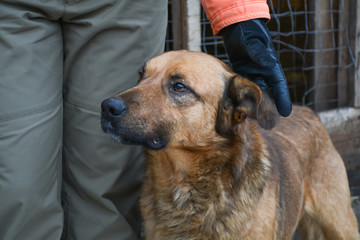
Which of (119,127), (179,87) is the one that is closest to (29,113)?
(119,127)

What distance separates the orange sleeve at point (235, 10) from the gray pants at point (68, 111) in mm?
323

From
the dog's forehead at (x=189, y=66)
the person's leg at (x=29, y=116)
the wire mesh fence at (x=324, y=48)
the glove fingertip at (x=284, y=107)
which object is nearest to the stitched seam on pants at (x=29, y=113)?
the person's leg at (x=29, y=116)

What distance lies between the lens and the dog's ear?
84.5 inches

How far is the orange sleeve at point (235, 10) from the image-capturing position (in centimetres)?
218

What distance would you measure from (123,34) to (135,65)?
0.19 m

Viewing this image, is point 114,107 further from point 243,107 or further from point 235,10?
point 235,10

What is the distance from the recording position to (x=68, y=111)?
2.32 meters

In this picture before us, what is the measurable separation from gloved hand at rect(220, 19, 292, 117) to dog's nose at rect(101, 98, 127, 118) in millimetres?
657

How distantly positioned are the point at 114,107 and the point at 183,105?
1.26 ft

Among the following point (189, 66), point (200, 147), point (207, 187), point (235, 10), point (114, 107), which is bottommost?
point (207, 187)

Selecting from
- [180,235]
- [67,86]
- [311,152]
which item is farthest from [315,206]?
[67,86]

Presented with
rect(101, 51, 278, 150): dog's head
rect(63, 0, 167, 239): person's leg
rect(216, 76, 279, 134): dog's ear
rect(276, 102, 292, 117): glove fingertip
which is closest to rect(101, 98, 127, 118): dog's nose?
rect(101, 51, 278, 150): dog's head

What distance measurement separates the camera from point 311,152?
3000 millimetres

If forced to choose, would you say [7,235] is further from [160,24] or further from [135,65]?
[160,24]
